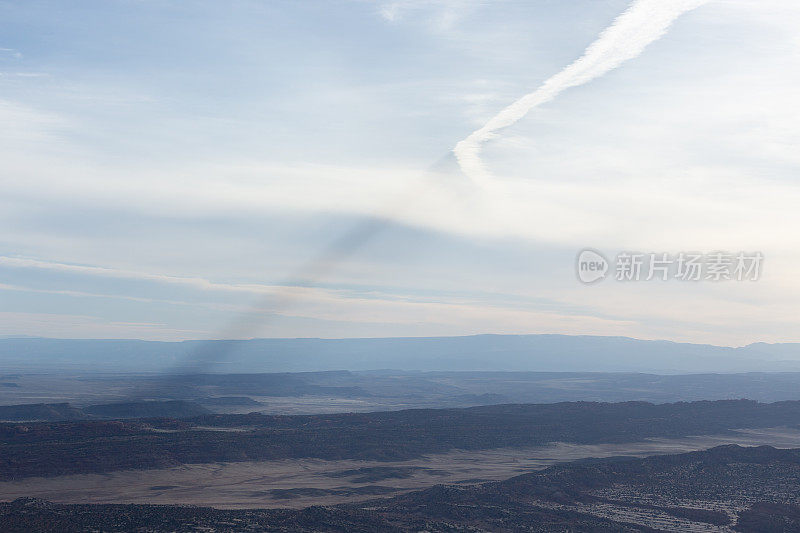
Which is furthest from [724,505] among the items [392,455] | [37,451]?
[37,451]

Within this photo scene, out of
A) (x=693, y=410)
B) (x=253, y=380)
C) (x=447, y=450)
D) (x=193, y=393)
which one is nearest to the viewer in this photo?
(x=447, y=450)

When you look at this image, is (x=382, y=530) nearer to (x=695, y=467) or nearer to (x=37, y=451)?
(x=695, y=467)

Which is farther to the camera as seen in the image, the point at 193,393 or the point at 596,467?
the point at 193,393

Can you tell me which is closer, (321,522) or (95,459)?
(321,522)

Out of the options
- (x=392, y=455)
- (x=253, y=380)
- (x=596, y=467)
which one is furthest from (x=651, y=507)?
(x=253, y=380)

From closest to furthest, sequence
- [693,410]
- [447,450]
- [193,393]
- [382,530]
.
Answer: [382,530], [447,450], [693,410], [193,393]

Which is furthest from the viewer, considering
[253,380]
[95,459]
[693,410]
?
[253,380]

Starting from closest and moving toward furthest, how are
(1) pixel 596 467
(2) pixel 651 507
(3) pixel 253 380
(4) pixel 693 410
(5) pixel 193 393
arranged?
(2) pixel 651 507, (1) pixel 596 467, (4) pixel 693 410, (5) pixel 193 393, (3) pixel 253 380

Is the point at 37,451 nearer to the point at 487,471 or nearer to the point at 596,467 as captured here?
the point at 487,471
